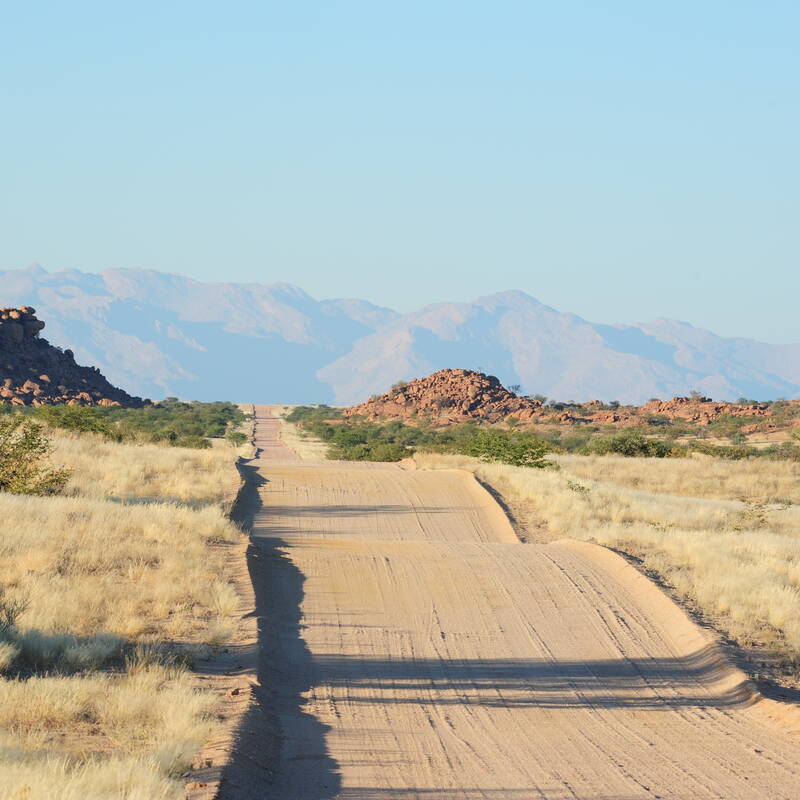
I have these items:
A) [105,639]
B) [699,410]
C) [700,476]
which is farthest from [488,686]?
[699,410]

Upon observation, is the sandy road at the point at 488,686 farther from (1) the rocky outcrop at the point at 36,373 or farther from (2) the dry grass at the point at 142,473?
(1) the rocky outcrop at the point at 36,373

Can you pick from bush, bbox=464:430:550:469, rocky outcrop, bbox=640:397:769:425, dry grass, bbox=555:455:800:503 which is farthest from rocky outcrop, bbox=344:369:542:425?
bush, bbox=464:430:550:469

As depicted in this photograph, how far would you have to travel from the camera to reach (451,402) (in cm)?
8744

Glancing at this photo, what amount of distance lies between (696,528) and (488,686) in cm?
1364

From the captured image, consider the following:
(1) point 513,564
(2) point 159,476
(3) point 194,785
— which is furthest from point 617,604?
(2) point 159,476

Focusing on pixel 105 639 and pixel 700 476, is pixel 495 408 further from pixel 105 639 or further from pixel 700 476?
pixel 105 639

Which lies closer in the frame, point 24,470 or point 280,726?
point 280,726

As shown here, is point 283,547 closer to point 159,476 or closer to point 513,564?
point 513,564

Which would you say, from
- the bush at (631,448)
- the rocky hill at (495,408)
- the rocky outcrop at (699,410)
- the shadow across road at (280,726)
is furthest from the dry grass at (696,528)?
the rocky outcrop at (699,410)

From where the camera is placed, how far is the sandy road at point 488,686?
8.14 m

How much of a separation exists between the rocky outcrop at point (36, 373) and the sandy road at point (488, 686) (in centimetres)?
5689

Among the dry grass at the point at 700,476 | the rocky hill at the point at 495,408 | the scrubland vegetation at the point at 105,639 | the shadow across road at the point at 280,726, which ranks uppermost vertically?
the rocky hill at the point at 495,408

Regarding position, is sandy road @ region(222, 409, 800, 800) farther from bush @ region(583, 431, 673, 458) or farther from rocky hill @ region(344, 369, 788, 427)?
rocky hill @ region(344, 369, 788, 427)

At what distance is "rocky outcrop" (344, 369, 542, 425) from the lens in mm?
83144
